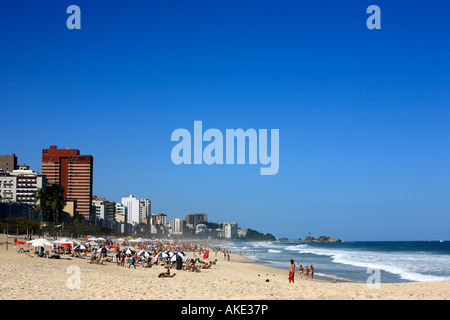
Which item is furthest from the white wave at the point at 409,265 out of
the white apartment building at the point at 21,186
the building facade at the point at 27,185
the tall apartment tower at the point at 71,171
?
the tall apartment tower at the point at 71,171

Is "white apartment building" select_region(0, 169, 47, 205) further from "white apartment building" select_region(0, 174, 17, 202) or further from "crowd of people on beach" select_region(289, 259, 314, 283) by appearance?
"crowd of people on beach" select_region(289, 259, 314, 283)

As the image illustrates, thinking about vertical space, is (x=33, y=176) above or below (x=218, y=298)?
above

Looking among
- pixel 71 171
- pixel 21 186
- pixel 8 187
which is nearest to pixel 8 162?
pixel 71 171

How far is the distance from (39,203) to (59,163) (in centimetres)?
11517

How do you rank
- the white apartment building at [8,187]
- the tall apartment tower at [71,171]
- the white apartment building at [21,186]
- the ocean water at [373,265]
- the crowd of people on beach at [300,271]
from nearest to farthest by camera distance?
the crowd of people on beach at [300,271] < the ocean water at [373,265] < the white apartment building at [8,187] < the white apartment building at [21,186] < the tall apartment tower at [71,171]

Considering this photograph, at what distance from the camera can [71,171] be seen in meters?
192

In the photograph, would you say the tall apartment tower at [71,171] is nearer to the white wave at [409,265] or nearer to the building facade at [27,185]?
the building facade at [27,185]

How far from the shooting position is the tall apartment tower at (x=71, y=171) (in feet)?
624

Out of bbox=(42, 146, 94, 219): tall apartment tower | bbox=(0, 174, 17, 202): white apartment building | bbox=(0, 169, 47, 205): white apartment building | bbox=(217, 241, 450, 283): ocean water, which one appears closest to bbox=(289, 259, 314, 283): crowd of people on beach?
bbox=(217, 241, 450, 283): ocean water

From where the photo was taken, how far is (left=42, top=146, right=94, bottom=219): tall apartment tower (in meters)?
190

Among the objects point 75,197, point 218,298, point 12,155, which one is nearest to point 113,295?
point 218,298

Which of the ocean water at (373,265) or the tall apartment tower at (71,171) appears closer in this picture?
the ocean water at (373,265)

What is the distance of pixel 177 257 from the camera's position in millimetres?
33969
